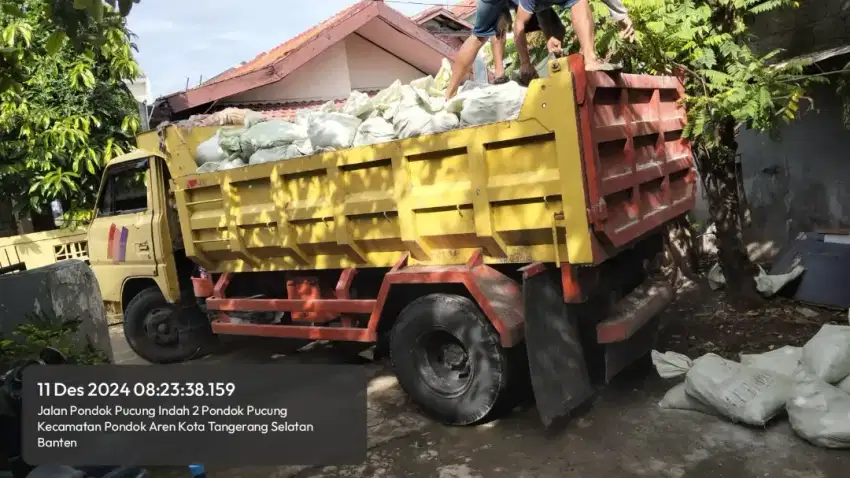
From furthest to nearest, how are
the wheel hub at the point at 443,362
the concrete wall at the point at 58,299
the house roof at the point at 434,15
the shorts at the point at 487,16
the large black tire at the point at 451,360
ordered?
the house roof at the point at 434,15
the shorts at the point at 487,16
the wheel hub at the point at 443,362
the large black tire at the point at 451,360
the concrete wall at the point at 58,299

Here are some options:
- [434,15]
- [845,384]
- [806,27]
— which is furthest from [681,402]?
[434,15]

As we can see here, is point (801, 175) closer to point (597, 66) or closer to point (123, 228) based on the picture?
point (597, 66)

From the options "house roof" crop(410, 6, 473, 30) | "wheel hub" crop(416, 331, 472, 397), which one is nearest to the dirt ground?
"wheel hub" crop(416, 331, 472, 397)

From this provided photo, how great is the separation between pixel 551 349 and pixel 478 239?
0.79 m

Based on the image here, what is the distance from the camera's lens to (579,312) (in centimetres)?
390

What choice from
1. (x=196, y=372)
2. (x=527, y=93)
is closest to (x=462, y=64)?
(x=527, y=93)

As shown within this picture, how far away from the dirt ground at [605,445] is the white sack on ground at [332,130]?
1.90m

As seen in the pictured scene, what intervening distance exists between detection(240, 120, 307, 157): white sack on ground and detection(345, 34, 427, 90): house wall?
245 inches

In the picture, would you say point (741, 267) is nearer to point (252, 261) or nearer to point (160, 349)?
point (252, 261)

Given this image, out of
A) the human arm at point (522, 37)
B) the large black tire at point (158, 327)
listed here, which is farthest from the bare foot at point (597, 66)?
the large black tire at point (158, 327)

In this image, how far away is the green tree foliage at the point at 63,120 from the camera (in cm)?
818

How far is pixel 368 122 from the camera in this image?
4.30 metres
